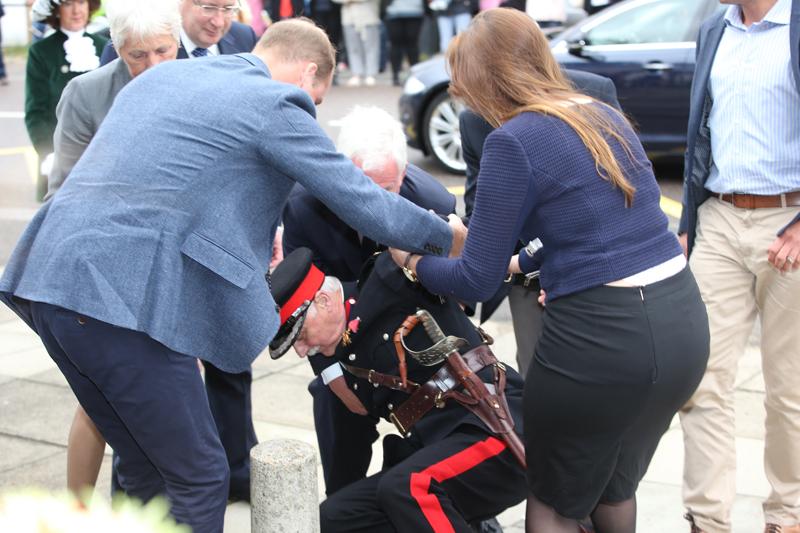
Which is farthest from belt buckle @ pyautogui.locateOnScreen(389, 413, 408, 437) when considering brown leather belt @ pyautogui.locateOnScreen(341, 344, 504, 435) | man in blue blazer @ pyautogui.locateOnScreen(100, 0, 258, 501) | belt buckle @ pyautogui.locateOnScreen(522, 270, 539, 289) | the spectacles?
the spectacles

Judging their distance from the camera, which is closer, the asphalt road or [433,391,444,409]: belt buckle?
[433,391,444,409]: belt buckle

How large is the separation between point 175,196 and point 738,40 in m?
2.07

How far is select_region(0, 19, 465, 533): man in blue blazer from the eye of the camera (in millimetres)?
2797

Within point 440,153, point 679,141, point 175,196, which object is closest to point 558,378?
point 175,196

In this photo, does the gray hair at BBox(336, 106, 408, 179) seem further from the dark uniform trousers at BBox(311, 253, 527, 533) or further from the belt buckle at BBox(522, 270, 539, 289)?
the belt buckle at BBox(522, 270, 539, 289)

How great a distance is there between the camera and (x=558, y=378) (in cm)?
288

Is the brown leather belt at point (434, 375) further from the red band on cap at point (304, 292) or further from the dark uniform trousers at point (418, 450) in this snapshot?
the red band on cap at point (304, 292)

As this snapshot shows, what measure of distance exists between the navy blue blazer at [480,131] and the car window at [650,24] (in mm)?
5678

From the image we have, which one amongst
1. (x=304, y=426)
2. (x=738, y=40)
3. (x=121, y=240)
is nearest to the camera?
(x=121, y=240)

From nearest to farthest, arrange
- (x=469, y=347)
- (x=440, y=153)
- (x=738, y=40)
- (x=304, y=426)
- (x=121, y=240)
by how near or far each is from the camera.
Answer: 1. (x=121, y=240)
2. (x=469, y=347)
3. (x=738, y=40)
4. (x=304, y=426)
5. (x=440, y=153)

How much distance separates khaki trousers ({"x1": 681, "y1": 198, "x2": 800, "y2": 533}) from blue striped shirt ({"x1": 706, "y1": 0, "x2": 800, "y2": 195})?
0.39ft

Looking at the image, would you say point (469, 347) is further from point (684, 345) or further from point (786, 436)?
point (786, 436)

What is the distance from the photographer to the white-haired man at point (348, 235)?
3.42 metres

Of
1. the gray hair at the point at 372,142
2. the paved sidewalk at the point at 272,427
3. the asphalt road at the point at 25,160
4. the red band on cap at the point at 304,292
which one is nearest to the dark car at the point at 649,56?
the asphalt road at the point at 25,160
